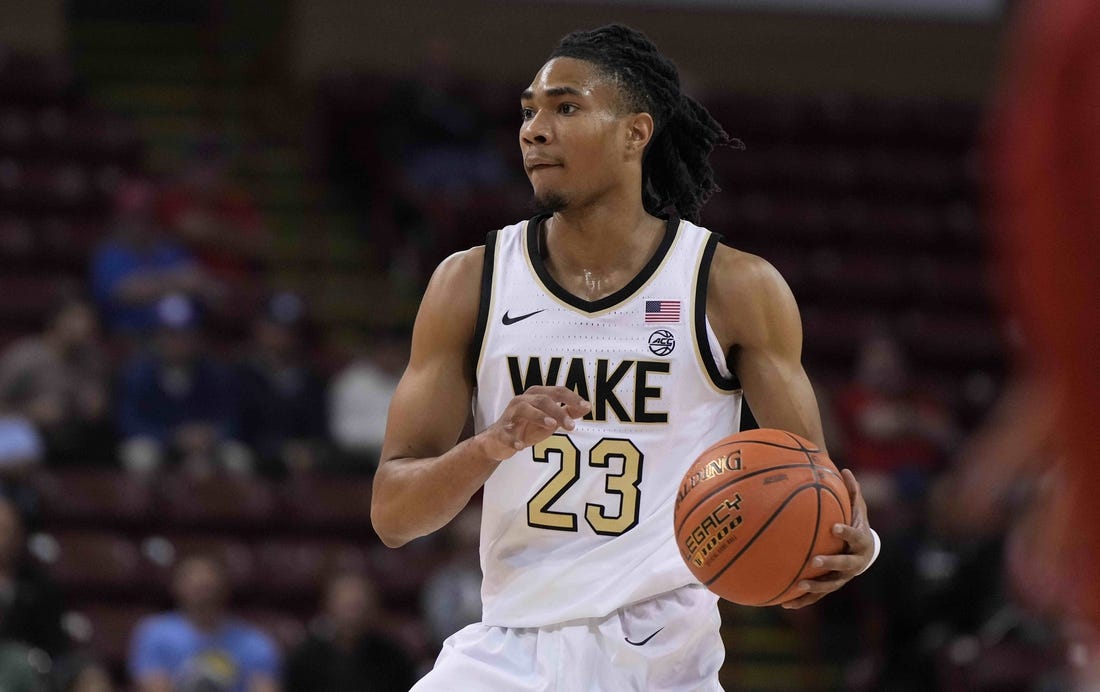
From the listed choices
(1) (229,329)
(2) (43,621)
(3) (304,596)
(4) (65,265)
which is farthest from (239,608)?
(4) (65,265)

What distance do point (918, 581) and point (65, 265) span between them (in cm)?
628

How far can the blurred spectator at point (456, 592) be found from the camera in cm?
864

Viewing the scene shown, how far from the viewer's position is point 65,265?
11.2 metres

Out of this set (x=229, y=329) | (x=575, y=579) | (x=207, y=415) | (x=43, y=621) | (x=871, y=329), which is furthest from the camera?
(x=871, y=329)

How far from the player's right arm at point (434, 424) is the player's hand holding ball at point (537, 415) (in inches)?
8.7

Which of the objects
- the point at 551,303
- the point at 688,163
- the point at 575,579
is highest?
the point at 688,163

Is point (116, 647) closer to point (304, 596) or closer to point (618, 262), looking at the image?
point (304, 596)

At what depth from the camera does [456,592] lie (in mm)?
8773

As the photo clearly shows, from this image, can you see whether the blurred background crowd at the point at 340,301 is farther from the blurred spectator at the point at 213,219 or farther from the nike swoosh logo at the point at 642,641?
the nike swoosh logo at the point at 642,641

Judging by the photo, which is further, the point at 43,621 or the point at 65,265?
the point at 65,265

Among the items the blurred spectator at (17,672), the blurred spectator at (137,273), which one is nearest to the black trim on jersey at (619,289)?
the blurred spectator at (17,672)

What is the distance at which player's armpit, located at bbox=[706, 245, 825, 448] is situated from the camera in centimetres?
396

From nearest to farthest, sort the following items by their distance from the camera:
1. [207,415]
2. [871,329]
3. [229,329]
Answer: [207,415], [229,329], [871,329]

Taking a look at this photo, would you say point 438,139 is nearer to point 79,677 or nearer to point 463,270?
point 79,677
